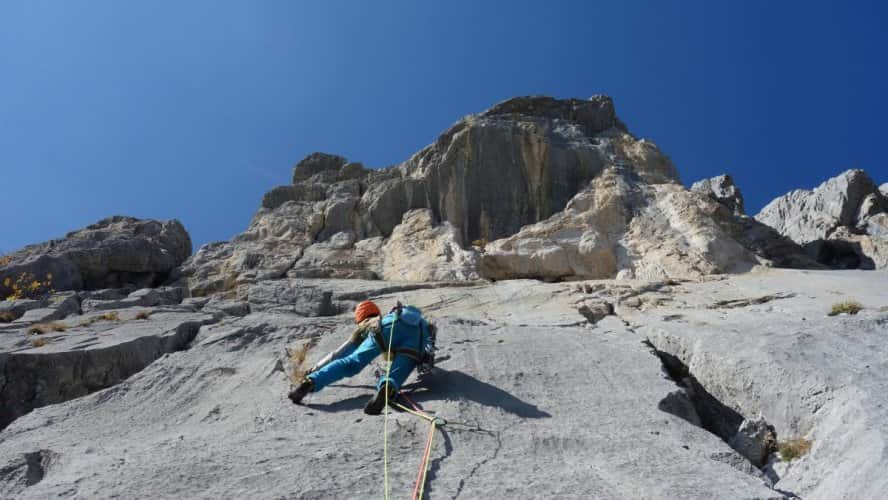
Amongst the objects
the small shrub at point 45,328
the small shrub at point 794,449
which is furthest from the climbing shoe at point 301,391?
the small shrub at point 45,328

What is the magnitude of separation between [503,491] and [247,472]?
2.03 meters

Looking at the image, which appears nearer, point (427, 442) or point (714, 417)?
point (427, 442)

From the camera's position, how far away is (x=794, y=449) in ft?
18.3

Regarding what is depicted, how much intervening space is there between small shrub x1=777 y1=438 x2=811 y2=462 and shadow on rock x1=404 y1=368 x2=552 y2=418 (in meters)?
2.21

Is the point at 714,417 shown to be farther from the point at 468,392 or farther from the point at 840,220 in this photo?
the point at 840,220

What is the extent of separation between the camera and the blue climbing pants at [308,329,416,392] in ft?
22.1

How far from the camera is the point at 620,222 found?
19750mm

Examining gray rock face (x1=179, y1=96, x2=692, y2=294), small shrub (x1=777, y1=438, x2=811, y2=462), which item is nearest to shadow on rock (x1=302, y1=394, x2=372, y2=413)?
small shrub (x1=777, y1=438, x2=811, y2=462)

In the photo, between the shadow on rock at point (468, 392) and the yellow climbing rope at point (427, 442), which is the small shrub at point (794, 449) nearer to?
the shadow on rock at point (468, 392)

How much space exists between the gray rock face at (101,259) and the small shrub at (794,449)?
21056mm

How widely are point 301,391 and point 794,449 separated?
5.02 metres

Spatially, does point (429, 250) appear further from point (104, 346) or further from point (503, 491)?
point (503, 491)

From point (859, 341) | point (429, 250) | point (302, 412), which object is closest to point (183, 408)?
point (302, 412)

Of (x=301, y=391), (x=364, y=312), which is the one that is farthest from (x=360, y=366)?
(x=364, y=312)
